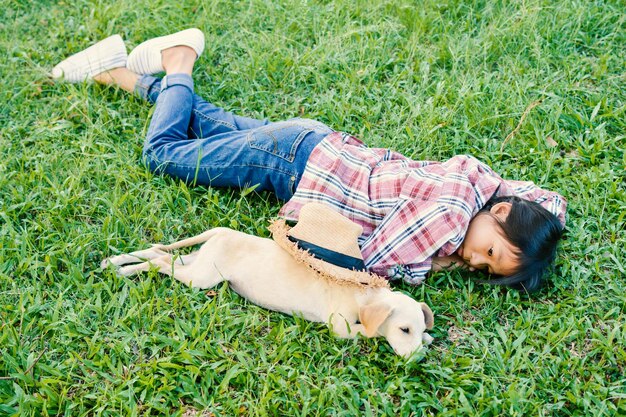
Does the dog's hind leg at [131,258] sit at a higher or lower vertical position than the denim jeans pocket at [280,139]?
lower

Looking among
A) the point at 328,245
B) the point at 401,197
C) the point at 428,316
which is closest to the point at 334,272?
the point at 328,245

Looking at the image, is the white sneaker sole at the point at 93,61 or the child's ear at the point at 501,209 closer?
the child's ear at the point at 501,209

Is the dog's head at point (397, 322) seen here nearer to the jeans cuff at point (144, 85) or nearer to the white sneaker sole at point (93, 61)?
the jeans cuff at point (144, 85)

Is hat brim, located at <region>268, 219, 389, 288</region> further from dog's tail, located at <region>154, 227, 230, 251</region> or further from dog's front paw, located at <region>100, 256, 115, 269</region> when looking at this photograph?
dog's front paw, located at <region>100, 256, 115, 269</region>

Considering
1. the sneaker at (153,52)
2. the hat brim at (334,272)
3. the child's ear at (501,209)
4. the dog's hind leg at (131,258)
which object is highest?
the sneaker at (153,52)

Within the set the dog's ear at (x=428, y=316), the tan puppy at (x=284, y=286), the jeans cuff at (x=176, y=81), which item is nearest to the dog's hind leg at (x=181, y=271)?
the tan puppy at (x=284, y=286)

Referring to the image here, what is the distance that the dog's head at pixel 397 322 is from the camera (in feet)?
8.59

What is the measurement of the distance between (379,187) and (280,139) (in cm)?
58

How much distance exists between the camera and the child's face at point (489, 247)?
9.61 feet

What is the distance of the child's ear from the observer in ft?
9.94

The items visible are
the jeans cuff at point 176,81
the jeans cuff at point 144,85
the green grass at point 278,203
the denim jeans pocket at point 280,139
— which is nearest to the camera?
the green grass at point 278,203

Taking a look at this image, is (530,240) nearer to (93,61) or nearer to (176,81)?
(176,81)

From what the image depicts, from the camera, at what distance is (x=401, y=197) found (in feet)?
9.99

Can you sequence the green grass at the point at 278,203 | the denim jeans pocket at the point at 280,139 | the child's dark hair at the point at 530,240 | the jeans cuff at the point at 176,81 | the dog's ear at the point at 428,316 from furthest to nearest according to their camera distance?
the jeans cuff at the point at 176,81 → the denim jeans pocket at the point at 280,139 → the child's dark hair at the point at 530,240 → the dog's ear at the point at 428,316 → the green grass at the point at 278,203
